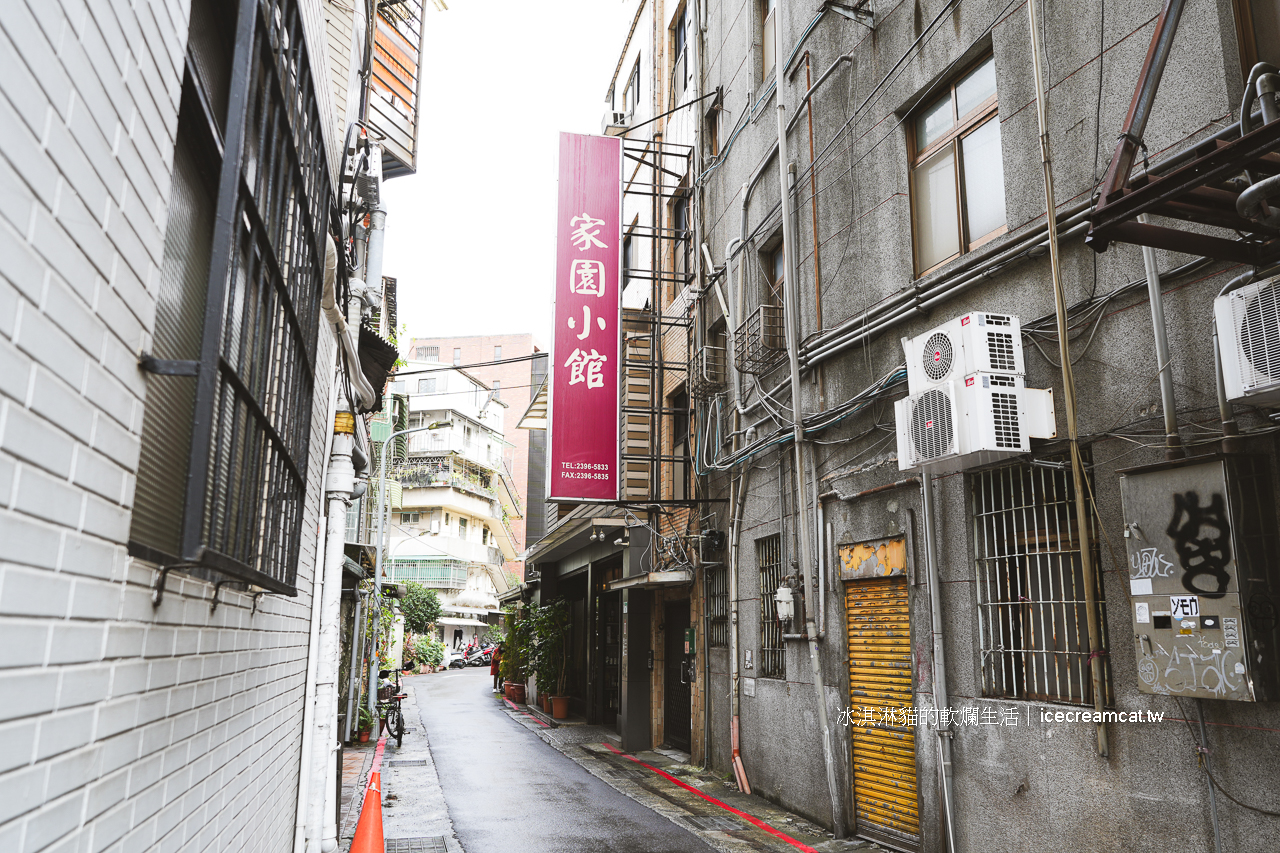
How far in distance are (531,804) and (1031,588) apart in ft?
23.2

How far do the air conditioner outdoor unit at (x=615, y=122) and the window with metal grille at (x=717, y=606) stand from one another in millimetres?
9903

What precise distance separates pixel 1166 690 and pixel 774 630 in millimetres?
6647

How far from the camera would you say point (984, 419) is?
22.8 feet

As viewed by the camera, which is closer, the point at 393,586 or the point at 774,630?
the point at 774,630

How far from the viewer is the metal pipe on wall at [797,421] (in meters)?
9.72

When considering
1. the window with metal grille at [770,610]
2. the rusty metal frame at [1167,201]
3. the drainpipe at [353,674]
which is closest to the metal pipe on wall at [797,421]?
the window with metal grille at [770,610]

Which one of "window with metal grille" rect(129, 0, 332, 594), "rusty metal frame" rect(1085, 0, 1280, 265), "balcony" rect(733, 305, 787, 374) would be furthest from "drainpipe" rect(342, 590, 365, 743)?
"rusty metal frame" rect(1085, 0, 1280, 265)

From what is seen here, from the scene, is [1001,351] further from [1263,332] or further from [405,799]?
[405,799]

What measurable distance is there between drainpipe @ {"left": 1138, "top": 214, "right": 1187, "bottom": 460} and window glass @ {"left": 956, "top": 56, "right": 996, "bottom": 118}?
117 inches

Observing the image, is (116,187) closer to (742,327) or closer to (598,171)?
(742,327)

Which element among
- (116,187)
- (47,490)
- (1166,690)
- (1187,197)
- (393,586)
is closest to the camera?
(47,490)

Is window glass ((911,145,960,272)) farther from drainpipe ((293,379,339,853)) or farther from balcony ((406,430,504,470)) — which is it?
balcony ((406,430,504,470))

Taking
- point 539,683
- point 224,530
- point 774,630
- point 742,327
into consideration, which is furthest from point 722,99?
point 539,683

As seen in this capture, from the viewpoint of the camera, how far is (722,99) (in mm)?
15008
